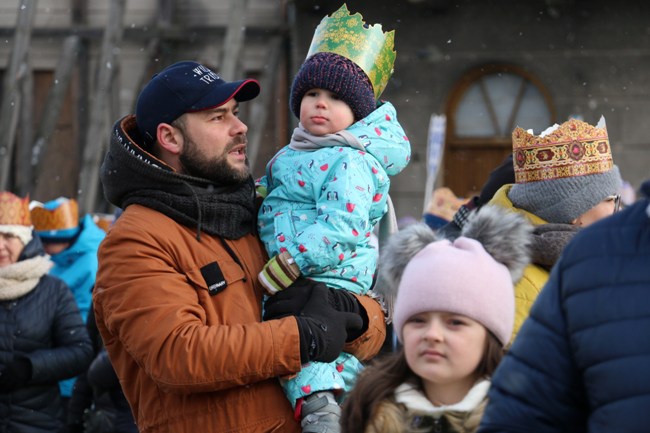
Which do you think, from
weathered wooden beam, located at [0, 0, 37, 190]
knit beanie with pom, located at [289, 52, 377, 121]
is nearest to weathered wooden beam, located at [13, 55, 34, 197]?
weathered wooden beam, located at [0, 0, 37, 190]

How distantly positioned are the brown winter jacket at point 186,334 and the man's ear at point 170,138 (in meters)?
0.26

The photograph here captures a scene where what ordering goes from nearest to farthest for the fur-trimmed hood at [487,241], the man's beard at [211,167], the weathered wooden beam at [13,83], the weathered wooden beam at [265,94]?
1. the fur-trimmed hood at [487,241]
2. the man's beard at [211,167]
3. the weathered wooden beam at [13,83]
4. the weathered wooden beam at [265,94]

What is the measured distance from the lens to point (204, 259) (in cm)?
372

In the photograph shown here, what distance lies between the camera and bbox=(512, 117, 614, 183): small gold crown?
404 centimetres

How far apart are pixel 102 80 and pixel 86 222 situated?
7010 mm

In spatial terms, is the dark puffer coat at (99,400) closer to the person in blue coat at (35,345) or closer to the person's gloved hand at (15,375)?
the person in blue coat at (35,345)

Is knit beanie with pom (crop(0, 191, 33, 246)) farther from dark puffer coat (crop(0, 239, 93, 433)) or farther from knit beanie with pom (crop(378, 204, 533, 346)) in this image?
knit beanie with pom (crop(378, 204, 533, 346))

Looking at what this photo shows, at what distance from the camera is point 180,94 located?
3.94 meters

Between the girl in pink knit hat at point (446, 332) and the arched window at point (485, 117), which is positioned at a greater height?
the arched window at point (485, 117)

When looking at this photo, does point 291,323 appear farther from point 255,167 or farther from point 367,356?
point 255,167

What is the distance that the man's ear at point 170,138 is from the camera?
395 cm

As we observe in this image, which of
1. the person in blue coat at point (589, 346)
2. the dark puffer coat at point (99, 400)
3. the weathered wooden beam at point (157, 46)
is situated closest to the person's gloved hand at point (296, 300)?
the person in blue coat at point (589, 346)

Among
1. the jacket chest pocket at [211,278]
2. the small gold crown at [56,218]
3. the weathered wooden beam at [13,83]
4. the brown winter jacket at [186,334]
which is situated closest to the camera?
the brown winter jacket at [186,334]

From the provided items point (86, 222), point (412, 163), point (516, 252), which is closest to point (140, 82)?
point (412, 163)
